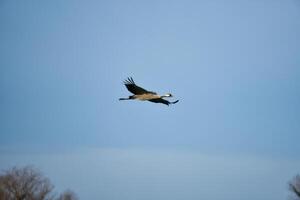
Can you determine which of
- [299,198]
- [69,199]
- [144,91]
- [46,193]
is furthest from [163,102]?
[299,198]

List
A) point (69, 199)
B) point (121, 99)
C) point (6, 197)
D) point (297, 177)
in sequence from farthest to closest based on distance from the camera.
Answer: point (297, 177)
point (69, 199)
point (6, 197)
point (121, 99)

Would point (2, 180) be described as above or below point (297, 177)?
below

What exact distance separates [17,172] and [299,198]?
30.4 meters

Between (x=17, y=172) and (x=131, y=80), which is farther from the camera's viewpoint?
(x=17, y=172)

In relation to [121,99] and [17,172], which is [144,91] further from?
[17,172]

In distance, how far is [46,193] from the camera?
4316 cm

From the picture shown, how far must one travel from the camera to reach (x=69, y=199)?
46.7 meters

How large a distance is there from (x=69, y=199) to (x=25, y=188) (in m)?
5.66

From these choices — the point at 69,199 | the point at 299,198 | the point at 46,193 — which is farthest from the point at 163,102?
the point at 299,198

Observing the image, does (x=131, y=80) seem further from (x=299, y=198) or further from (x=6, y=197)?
(x=299, y=198)

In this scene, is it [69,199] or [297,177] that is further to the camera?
[297,177]

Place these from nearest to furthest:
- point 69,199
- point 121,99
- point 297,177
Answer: point 121,99, point 69,199, point 297,177

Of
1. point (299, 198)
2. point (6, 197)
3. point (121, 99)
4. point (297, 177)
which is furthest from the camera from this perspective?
point (297, 177)

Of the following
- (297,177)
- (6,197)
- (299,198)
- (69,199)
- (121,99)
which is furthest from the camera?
(297,177)
